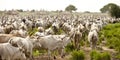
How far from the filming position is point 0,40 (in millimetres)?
15016

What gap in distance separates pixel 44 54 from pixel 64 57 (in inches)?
51.2

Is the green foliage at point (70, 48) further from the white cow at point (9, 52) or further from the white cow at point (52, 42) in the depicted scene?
the white cow at point (9, 52)

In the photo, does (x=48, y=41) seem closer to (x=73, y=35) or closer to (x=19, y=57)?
(x=19, y=57)

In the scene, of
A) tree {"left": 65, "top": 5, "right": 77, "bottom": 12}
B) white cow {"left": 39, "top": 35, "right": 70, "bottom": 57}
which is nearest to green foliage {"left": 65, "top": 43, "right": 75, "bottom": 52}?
white cow {"left": 39, "top": 35, "right": 70, "bottom": 57}

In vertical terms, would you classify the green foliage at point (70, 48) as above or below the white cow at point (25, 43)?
below

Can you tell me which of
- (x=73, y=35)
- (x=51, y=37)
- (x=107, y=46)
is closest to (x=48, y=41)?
(x=51, y=37)

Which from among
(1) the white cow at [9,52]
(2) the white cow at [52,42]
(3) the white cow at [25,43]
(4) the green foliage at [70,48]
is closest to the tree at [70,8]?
(4) the green foliage at [70,48]

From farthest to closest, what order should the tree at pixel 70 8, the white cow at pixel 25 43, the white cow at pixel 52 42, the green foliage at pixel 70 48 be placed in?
the tree at pixel 70 8, the green foliage at pixel 70 48, the white cow at pixel 52 42, the white cow at pixel 25 43

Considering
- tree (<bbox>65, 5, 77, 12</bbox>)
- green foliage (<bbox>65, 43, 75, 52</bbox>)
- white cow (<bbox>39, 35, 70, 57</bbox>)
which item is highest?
white cow (<bbox>39, 35, 70, 57</bbox>)

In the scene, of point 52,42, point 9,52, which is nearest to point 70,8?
point 52,42

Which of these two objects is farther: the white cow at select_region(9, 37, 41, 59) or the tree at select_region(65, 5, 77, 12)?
the tree at select_region(65, 5, 77, 12)

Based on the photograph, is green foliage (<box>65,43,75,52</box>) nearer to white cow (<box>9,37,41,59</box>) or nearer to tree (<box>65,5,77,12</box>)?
white cow (<box>9,37,41,59</box>)

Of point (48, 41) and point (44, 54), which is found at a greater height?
point (48, 41)

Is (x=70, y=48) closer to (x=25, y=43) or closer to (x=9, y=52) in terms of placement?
(x=25, y=43)
